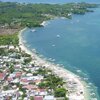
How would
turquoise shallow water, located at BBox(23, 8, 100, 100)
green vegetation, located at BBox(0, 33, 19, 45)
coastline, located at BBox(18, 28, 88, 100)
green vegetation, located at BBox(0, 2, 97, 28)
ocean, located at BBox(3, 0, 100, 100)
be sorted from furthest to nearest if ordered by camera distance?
1. green vegetation, located at BBox(0, 2, 97, 28)
2. green vegetation, located at BBox(0, 33, 19, 45)
3. turquoise shallow water, located at BBox(23, 8, 100, 100)
4. ocean, located at BBox(3, 0, 100, 100)
5. coastline, located at BBox(18, 28, 88, 100)

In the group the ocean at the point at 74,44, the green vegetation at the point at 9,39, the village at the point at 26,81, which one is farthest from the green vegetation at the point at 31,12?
the village at the point at 26,81

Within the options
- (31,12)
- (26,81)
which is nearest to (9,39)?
(26,81)

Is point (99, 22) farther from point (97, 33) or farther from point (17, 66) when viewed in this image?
point (17, 66)

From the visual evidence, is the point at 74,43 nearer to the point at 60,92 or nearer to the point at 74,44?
the point at 74,44

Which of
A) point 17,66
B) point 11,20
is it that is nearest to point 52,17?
point 11,20

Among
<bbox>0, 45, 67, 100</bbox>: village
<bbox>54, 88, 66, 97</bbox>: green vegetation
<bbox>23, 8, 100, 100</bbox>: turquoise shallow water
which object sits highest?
<bbox>54, 88, 66, 97</bbox>: green vegetation

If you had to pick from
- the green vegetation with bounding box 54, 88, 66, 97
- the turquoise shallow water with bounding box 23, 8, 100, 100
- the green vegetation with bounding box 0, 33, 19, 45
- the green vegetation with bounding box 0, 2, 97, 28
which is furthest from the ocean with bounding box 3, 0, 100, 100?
the green vegetation with bounding box 54, 88, 66, 97

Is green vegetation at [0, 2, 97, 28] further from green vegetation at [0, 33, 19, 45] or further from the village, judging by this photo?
the village

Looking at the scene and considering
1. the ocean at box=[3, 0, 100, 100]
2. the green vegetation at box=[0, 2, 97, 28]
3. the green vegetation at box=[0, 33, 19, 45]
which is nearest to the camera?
the ocean at box=[3, 0, 100, 100]
